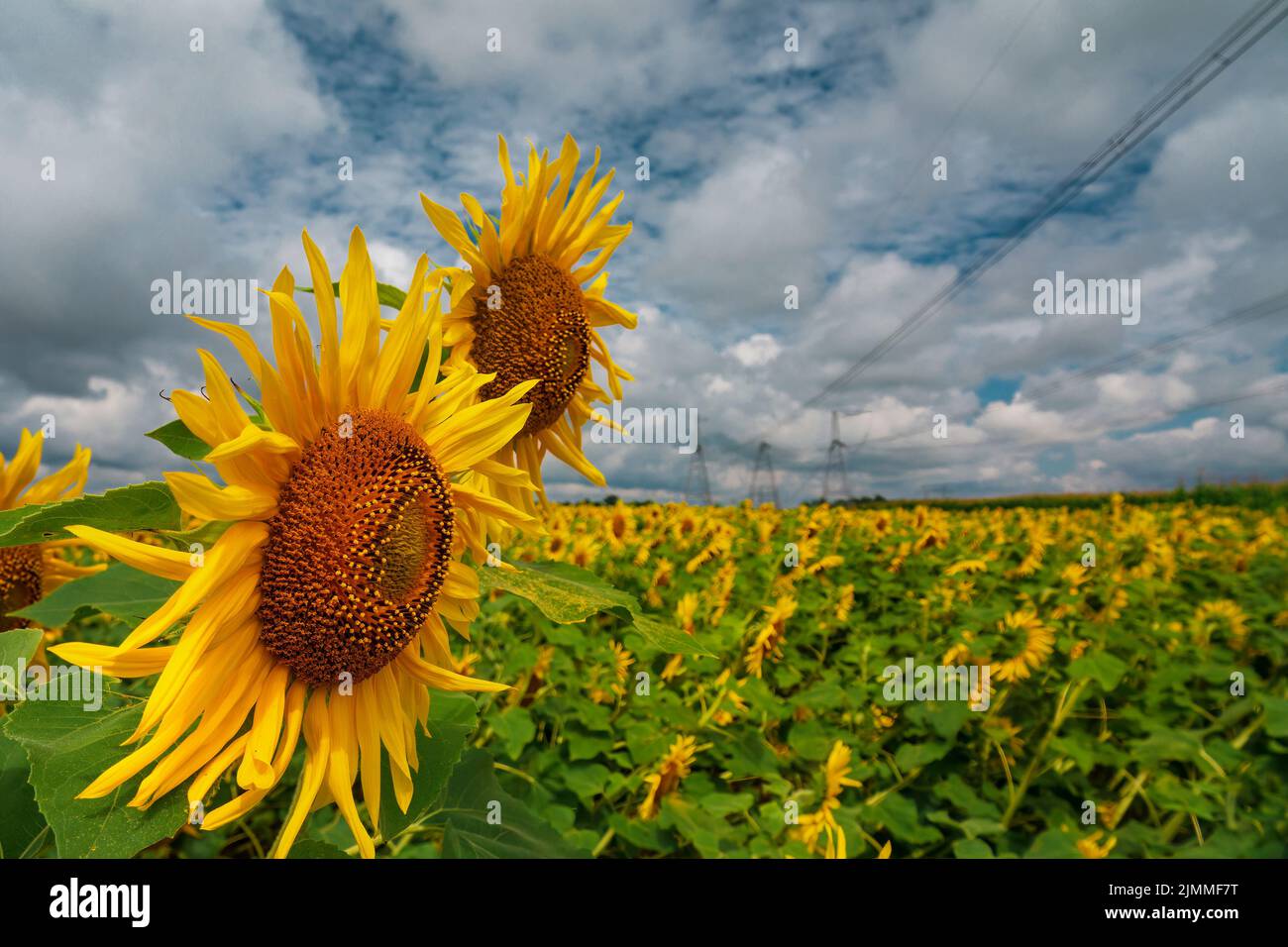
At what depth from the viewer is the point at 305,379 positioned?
3.17 feet

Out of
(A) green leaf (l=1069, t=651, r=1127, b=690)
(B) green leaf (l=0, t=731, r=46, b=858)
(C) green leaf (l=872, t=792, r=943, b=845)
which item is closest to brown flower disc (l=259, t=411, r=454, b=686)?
(B) green leaf (l=0, t=731, r=46, b=858)

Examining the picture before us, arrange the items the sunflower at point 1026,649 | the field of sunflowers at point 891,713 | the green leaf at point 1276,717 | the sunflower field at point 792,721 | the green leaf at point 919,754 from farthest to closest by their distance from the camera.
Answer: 1. the sunflower at point 1026,649
2. the green leaf at point 919,754
3. the green leaf at point 1276,717
4. the field of sunflowers at point 891,713
5. the sunflower field at point 792,721

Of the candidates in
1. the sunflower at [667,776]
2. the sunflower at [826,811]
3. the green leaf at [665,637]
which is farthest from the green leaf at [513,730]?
the green leaf at [665,637]

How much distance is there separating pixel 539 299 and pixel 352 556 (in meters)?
0.70

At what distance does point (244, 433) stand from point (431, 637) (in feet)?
1.34

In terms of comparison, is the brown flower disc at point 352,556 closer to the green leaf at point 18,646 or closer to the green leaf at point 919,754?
the green leaf at point 18,646

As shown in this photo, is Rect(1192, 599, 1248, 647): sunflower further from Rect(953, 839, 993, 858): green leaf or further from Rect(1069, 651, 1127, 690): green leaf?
Rect(953, 839, 993, 858): green leaf

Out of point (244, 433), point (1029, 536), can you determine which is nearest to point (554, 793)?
point (244, 433)

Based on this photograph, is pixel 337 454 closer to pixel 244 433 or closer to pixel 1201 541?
pixel 244 433

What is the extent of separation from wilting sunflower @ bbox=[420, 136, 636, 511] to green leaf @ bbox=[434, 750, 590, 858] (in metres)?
0.49

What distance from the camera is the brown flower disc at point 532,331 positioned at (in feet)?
4.79

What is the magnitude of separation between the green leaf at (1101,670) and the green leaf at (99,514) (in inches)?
161

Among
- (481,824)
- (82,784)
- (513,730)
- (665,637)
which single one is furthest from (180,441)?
(513,730)

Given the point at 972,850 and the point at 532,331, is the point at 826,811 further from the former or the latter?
the point at 532,331
